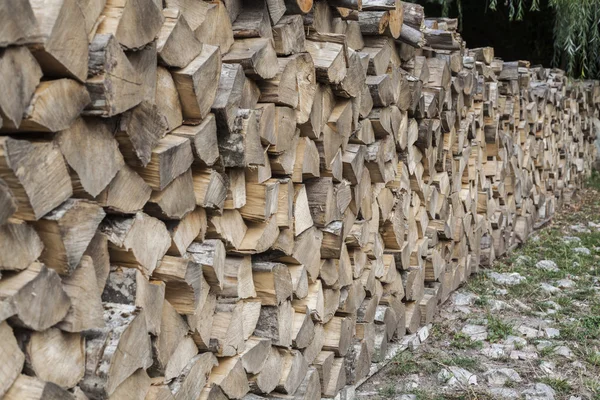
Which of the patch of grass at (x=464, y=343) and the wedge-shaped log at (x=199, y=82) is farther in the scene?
the patch of grass at (x=464, y=343)

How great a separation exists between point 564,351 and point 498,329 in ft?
1.23

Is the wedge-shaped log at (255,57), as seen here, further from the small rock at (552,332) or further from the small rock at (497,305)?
the small rock at (497,305)

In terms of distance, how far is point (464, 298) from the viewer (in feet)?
14.4

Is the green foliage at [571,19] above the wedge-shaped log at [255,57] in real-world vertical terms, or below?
below

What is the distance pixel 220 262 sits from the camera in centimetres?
199

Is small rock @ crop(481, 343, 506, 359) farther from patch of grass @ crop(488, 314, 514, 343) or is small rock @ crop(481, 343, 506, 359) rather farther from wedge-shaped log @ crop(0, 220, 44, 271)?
wedge-shaped log @ crop(0, 220, 44, 271)

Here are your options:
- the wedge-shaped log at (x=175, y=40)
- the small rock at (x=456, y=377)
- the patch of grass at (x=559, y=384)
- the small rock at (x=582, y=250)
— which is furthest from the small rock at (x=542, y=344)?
the wedge-shaped log at (x=175, y=40)

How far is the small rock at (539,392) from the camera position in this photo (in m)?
2.99

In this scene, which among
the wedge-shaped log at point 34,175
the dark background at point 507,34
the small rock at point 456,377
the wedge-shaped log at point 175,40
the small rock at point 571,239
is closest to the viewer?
the wedge-shaped log at point 34,175

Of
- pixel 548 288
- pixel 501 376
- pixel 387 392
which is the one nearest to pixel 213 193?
pixel 387 392

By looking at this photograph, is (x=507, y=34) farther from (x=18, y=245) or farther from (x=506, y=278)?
(x=18, y=245)

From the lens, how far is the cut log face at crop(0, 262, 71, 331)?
4.16 feet

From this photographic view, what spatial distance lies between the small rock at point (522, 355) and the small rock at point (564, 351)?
11 centimetres

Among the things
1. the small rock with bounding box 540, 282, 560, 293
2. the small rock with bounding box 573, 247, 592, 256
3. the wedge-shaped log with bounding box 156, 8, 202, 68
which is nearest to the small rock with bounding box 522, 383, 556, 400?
the small rock with bounding box 540, 282, 560, 293
